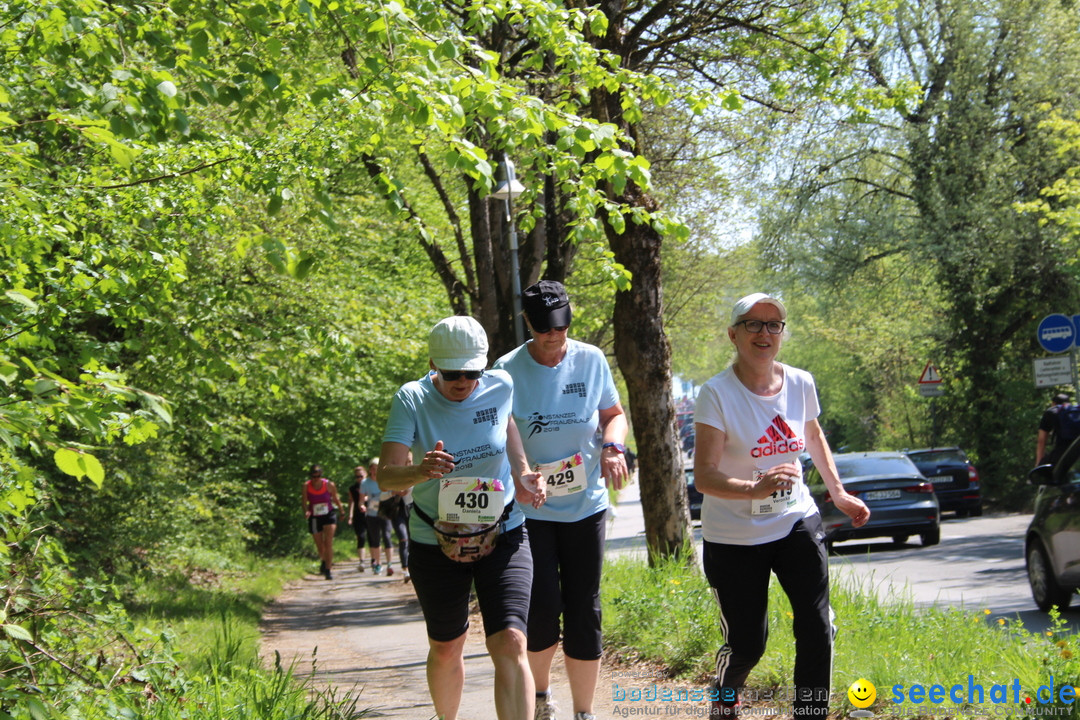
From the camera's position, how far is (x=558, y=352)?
5.61 m

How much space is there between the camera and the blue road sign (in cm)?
1694

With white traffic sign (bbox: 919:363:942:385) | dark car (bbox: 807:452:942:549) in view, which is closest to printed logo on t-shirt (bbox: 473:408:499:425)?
dark car (bbox: 807:452:942:549)

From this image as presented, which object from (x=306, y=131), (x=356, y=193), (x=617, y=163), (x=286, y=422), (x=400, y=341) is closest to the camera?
(x=617, y=163)

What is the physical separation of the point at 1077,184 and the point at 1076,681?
15567 mm

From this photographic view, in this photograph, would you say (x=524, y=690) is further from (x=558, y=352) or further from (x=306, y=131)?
(x=306, y=131)

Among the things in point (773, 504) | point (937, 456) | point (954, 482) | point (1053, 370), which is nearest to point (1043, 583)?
point (773, 504)

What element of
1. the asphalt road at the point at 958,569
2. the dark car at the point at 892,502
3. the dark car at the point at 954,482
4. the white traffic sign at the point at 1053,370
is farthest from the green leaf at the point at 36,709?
the dark car at the point at 954,482

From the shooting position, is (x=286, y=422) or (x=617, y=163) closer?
(x=617, y=163)

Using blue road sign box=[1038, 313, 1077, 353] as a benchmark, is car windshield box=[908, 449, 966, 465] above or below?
below

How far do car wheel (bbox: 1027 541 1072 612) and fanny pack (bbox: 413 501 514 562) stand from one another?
612cm

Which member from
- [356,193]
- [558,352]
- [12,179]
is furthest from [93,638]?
[356,193]

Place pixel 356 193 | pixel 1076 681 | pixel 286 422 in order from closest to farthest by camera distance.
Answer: pixel 1076 681
pixel 356 193
pixel 286 422

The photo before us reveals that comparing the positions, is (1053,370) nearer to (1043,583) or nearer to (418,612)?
(1043,583)

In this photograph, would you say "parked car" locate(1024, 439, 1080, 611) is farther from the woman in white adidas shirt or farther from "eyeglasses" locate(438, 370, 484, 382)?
"eyeglasses" locate(438, 370, 484, 382)
